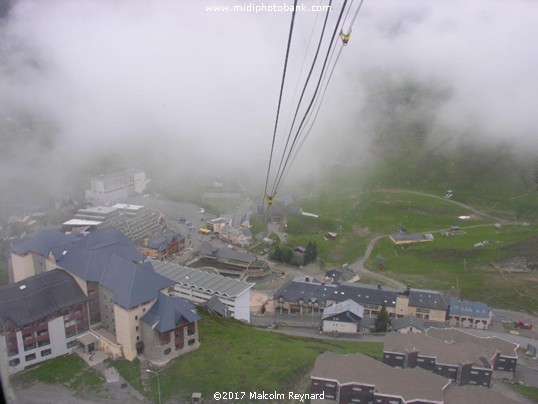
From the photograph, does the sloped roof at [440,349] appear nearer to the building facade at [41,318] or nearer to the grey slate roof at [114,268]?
the grey slate roof at [114,268]

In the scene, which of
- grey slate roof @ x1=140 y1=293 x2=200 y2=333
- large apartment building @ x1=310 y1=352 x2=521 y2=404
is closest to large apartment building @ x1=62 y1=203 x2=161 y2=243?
grey slate roof @ x1=140 y1=293 x2=200 y2=333

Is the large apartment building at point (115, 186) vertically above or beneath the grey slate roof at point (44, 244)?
beneath

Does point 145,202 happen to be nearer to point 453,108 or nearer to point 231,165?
point 231,165

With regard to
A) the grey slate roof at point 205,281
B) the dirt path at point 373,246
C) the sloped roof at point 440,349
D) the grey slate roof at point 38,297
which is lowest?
the dirt path at point 373,246

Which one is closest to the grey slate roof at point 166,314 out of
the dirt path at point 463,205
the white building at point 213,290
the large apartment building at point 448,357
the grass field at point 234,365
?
the grass field at point 234,365

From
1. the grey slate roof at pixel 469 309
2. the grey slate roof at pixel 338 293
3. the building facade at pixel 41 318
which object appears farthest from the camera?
the grey slate roof at pixel 338 293

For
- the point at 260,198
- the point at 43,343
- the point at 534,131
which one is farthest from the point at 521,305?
the point at 534,131

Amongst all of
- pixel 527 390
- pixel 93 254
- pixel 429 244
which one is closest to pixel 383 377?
pixel 527 390
